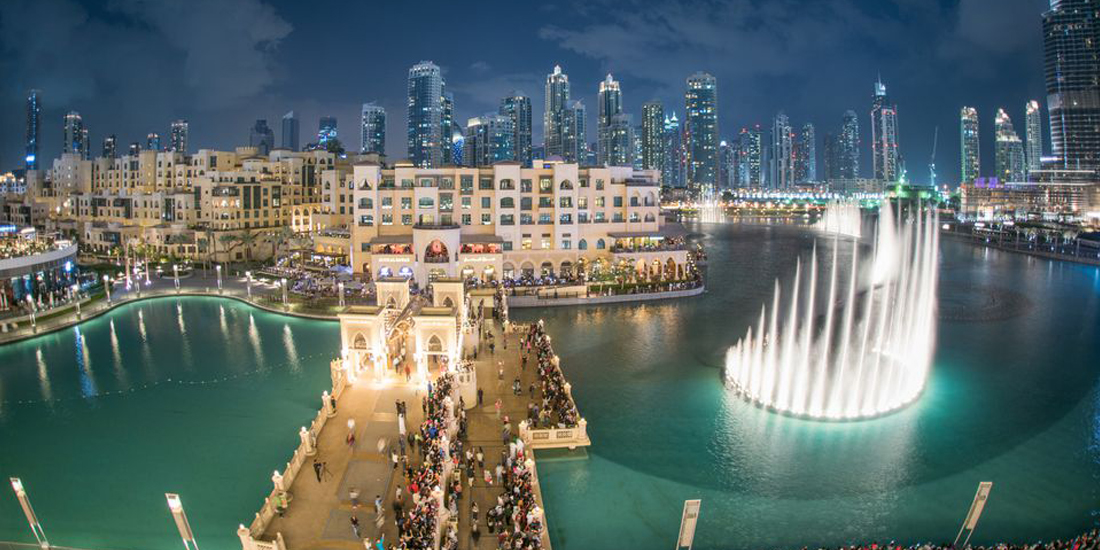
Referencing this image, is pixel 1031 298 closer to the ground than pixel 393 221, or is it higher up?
closer to the ground

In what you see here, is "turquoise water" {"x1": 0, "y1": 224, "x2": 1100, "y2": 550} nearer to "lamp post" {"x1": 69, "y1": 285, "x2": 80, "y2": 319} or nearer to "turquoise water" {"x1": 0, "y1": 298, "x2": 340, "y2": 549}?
"turquoise water" {"x1": 0, "y1": 298, "x2": 340, "y2": 549}

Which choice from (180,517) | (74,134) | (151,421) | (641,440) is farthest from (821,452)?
(74,134)

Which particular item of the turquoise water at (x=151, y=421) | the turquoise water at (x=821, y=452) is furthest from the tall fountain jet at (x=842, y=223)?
the turquoise water at (x=151, y=421)

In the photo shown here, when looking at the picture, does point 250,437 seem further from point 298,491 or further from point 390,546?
point 390,546

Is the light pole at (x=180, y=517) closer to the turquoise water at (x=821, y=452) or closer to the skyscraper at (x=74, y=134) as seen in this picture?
the turquoise water at (x=821, y=452)

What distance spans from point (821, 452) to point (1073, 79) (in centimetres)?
16068

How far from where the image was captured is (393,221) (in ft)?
206

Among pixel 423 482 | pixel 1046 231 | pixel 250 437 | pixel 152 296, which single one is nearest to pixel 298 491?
pixel 423 482

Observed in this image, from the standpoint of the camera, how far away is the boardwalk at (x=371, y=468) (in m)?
18.8

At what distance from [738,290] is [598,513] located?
41927 mm

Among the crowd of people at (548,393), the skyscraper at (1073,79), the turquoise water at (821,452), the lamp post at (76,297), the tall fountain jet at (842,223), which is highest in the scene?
the skyscraper at (1073,79)

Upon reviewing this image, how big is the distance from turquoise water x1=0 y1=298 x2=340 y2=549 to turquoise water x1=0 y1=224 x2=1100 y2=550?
0.10 metres

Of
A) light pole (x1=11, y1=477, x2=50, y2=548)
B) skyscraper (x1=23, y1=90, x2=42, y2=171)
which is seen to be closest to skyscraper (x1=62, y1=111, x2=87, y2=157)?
skyscraper (x1=23, y1=90, x2=42, y2=171)

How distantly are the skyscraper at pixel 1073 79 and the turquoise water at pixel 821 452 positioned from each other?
428ft
